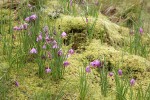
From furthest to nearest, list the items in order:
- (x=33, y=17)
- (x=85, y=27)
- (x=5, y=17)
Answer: (x=5, y=17) < (x=85, y=27) < (x=33, y=17)

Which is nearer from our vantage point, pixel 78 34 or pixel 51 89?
pixel 51 89

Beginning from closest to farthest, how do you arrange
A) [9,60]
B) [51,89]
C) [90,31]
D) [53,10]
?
1. [51,89]
2. [9,60]
3. [90,31]
4. [53,10]

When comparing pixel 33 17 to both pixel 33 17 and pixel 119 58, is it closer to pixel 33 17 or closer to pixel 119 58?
pixel 33 17

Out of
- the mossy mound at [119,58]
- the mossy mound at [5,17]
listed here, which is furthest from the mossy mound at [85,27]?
the mossy mound at [5,17]

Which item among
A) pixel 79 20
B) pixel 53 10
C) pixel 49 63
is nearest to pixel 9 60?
pixel 49 63

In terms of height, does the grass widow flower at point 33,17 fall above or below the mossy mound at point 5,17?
above

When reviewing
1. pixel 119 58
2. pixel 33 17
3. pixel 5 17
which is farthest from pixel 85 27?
pixel 5 17

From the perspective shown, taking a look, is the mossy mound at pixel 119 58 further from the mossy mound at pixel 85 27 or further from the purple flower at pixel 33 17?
the purple flower at pixel 33 17

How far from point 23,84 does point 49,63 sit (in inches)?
13.5

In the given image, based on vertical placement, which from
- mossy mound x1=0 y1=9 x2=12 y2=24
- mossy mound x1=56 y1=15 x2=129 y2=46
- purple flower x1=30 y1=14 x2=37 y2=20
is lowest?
mossy mound x1=56 y1=15 x2=129 y2=46

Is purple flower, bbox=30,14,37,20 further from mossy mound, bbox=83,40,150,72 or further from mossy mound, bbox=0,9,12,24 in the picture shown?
mossy mound, bbox=83,40,150,72

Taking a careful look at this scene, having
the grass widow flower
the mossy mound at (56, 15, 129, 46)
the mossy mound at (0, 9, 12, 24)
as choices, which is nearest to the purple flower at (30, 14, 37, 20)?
the grass widow flower

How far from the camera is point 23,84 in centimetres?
294

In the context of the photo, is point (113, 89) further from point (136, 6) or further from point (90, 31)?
point (136, 6)
